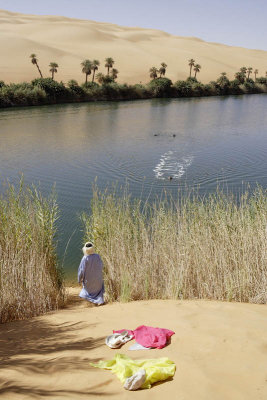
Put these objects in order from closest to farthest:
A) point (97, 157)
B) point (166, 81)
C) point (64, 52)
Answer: point (97, 157) → point (166, 81) → point (64, 52)

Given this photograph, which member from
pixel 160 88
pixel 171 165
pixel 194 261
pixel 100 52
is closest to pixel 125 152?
pixel 171 165

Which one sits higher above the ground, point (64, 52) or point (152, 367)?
point (64, 52)

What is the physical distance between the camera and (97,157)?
2100 cm

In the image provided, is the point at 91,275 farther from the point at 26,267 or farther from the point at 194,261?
the point at 194,261

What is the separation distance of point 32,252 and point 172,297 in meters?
2.43

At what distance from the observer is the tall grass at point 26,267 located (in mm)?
5762

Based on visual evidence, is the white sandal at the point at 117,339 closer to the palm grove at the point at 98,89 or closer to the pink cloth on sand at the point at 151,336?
the pink cloth on sand at the point at 151,336

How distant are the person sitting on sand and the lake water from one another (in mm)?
2970

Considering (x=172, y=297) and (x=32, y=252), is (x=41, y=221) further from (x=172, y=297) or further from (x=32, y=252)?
(x=172, y=297)

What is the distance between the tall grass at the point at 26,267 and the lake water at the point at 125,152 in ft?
9.78

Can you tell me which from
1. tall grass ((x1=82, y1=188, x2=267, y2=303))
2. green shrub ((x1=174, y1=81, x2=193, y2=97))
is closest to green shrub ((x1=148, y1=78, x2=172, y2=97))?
green shrub ((x1=174, y1=81, x2=193, y2=97))

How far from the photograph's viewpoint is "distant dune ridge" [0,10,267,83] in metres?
70.8

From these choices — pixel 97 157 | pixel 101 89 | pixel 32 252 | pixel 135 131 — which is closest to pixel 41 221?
pixel 32 252

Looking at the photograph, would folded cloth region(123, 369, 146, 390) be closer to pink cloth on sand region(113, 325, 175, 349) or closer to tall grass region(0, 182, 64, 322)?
pink cloth on sand region(113, 325, 175, 349)
